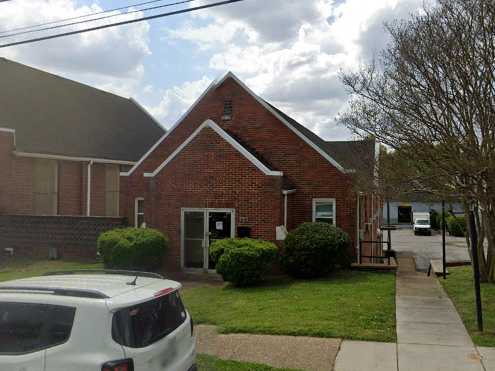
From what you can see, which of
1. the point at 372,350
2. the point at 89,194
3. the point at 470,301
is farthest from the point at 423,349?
the point at 89,194

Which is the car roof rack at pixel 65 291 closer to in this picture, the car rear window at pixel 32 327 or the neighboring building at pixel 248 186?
the car rear window at pixel 32 327

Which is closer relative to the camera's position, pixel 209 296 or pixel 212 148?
pixel 209 296

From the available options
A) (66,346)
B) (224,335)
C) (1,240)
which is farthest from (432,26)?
(1,240)

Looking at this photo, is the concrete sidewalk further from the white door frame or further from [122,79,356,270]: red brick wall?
the white door frame

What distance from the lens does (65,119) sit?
85.0 feet

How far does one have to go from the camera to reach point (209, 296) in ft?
42.0

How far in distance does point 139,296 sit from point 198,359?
3392 mm

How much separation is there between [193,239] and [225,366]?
359 inches

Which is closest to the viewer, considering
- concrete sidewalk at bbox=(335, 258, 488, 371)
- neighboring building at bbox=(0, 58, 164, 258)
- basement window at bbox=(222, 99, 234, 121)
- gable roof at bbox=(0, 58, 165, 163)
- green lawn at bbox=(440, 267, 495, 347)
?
concrete sidewalk at bbox=(335, 258, 488, 371)

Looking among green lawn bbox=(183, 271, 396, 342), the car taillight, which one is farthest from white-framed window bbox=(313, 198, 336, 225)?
the car taillight

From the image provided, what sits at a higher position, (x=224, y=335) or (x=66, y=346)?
(x=66, y=346)

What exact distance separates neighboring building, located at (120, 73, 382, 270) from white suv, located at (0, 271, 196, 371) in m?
10.6

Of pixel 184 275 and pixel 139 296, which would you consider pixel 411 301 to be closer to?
pixel 184 275

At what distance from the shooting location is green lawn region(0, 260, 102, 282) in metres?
16.6
